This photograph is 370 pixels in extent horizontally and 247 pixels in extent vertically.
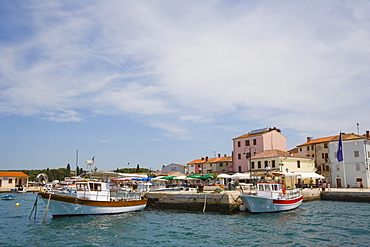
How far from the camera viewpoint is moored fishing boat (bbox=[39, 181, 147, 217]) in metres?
24.9

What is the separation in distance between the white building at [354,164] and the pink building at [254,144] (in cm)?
1032

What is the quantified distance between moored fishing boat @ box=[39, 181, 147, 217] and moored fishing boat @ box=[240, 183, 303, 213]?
1017 cm

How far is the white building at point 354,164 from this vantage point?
50.0 meters

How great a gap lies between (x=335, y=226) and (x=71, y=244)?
16.5 m

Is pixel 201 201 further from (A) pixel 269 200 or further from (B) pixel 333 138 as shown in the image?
(B) pixel 333 138

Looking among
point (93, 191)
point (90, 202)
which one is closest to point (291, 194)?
point (93, 191)

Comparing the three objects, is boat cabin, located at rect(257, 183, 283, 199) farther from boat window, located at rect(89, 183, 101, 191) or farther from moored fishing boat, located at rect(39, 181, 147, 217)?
boat window, located at rect(89, 183, 101, 191)

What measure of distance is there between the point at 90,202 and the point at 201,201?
376 inches

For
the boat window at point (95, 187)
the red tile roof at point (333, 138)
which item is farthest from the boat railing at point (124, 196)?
the red tile roof at point (333, 138)

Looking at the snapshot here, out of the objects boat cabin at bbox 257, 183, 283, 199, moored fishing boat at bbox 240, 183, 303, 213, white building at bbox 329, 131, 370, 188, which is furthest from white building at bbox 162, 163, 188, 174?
boat cabin at bbox 257, 183, 283, 199

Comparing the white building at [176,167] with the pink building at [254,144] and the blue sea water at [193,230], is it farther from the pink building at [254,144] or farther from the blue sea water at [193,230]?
the blue sea water at [193,230]

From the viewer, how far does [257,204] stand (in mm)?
26453

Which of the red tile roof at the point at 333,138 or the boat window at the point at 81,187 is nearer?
the boat window at the point at 81,187

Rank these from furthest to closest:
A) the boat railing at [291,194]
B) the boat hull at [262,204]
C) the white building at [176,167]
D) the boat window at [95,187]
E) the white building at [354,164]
A: 1. the white building at [176,167]
2. the white building at [354,164]
3. the boat railing at [291,194]
4. the boat window at [95,187]
5. the boat hull at [262,204]
